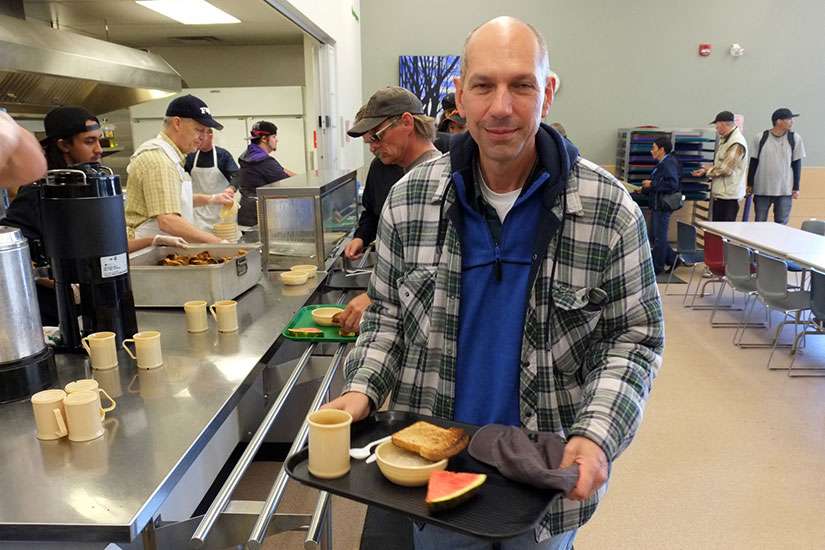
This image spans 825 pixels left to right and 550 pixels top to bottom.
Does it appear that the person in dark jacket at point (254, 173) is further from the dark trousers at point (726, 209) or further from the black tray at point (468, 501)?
the dark trousers at point (726, 209)

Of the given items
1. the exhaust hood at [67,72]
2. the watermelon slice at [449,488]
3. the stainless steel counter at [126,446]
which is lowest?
the stainless steel counter at [126,446]

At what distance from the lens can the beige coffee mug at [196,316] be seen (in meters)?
1.95

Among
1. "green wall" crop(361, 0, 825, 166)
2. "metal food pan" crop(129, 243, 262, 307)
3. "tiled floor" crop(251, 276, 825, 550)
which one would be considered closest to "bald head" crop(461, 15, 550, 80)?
"metal food pan" crop(129, 243, 262, 307)

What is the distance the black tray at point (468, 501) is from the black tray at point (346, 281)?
160 cm

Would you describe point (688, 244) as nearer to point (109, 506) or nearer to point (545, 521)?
point (545, 521)

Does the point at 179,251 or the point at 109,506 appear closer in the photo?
the point at 109,506

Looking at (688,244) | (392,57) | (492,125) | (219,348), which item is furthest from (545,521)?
(392,57)

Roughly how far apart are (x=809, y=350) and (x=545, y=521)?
4.39 m

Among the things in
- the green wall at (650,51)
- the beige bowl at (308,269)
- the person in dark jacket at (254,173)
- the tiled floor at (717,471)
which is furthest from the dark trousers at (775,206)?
the beige bowl at (308,269)

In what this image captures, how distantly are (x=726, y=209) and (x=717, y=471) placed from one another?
5263mm

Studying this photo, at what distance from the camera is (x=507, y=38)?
116 centimetres

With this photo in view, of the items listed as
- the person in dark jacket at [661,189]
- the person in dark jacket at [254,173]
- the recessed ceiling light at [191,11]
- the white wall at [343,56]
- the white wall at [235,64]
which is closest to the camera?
the recessed ceiling light at [191,11]

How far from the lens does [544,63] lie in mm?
1206

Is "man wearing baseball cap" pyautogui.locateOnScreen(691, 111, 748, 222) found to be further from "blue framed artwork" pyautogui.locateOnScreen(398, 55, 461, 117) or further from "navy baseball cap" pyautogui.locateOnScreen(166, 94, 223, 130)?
"navy baseball cap" pyautogui.locateOnScreen(166, 94, 223, 130)
